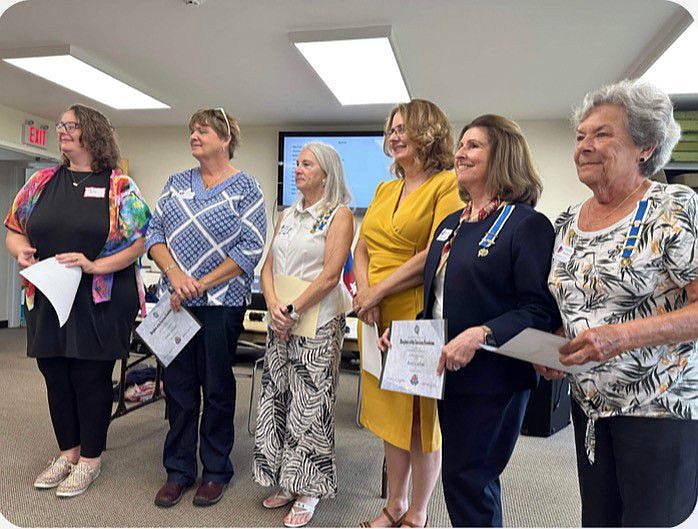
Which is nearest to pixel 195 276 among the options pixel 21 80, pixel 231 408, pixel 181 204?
pixel 181 204

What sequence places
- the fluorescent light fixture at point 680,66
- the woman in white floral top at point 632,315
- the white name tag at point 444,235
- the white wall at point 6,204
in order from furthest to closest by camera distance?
the white wall at point 6,204 < the fluorescent light fixture at point 680,66 < the white name tag at point 444,235 < the woman in white floral top at point 632,315

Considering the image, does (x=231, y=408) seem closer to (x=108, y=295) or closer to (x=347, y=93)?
(x=108, y=295)

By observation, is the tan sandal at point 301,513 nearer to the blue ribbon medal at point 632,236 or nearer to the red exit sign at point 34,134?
the blue ribbon medal at point 632,236

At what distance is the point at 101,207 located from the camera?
7.03 ft

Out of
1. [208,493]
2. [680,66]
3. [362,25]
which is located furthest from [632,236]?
[680,66]

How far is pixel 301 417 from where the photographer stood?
198 centimetres

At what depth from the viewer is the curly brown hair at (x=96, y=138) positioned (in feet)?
7.04

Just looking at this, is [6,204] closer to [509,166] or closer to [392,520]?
[392,520]

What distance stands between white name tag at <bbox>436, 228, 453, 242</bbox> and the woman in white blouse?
0.56m

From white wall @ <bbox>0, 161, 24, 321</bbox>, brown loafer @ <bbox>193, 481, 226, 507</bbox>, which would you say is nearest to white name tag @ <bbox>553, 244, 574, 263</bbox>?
brown loafer @ <bbox>193, 481, 226, 507</bbox>

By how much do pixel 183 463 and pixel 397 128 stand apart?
163 centimetres

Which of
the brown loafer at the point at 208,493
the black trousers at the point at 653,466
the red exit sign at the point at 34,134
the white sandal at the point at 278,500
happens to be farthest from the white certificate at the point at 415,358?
the red exit sign at the point at 34,134

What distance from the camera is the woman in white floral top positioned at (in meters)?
0.99

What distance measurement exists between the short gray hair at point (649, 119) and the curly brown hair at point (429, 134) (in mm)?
692
